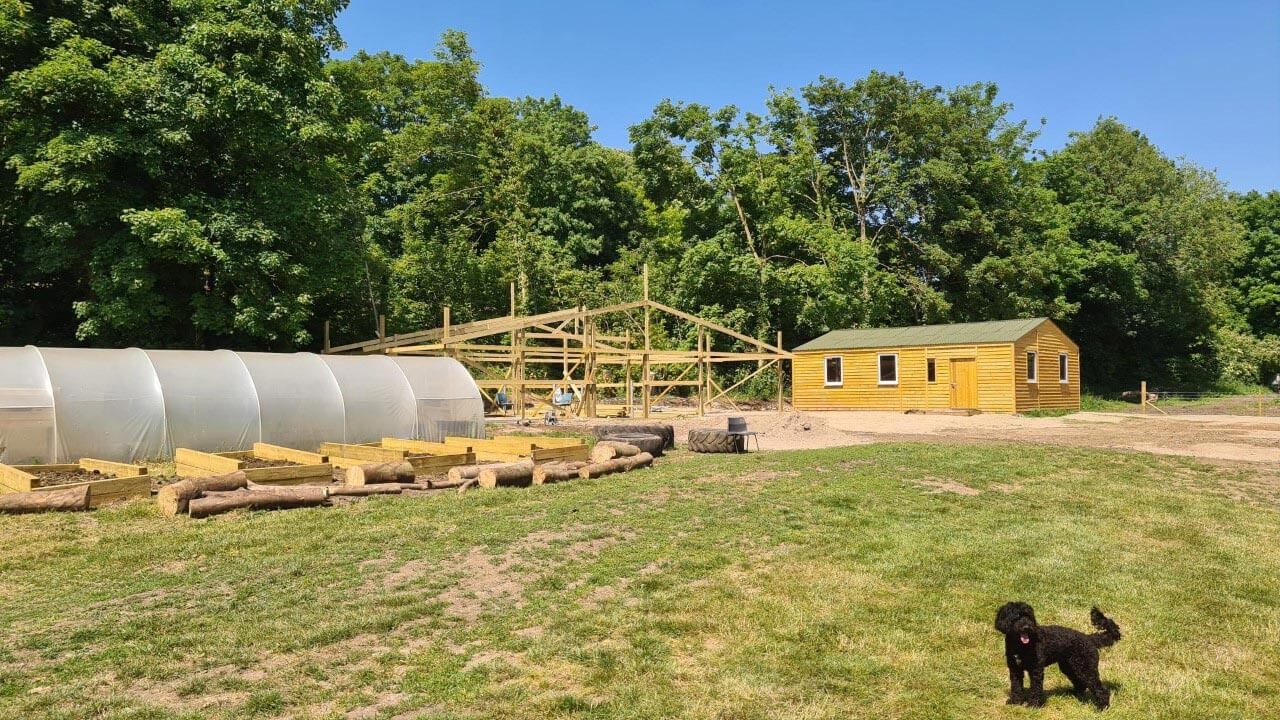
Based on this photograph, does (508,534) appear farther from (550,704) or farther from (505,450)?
(505,450)

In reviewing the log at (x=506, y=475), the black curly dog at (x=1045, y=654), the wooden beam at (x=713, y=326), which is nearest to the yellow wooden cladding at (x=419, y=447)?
the log at (x=506, y=475)

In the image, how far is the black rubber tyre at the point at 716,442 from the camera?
16719 millimetres

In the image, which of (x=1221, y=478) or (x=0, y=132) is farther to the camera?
(x=0, y=132)

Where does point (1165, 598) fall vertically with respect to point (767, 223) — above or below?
below

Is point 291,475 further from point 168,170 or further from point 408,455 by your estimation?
point 168,170

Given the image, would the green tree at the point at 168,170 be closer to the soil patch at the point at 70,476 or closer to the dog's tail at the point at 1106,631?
the soil patch at the point at 70,476

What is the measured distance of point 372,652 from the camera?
5172 mm

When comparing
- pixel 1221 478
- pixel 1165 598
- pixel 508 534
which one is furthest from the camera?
pixel 1221 478

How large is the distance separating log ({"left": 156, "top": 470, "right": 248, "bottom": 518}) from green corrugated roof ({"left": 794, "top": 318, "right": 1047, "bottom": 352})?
2628 centimetres

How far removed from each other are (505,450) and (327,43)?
62.6 feet

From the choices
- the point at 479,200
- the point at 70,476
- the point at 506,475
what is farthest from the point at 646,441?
the point at 479,200

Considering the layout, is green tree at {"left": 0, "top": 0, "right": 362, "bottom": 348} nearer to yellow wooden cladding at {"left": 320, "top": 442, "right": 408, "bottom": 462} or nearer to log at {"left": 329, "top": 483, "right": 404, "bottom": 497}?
yellow wooden cladding at {"left": 320, "top": 442, "right": 408, "bottom": 462}

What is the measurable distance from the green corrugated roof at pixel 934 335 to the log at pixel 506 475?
22.5m

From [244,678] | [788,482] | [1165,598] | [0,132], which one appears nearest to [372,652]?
[244,678]
